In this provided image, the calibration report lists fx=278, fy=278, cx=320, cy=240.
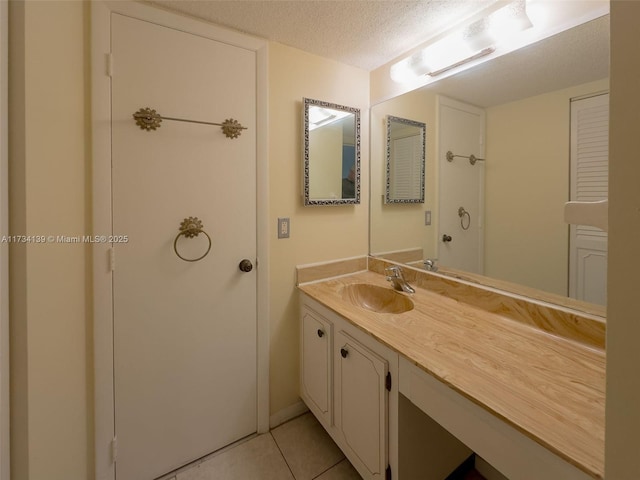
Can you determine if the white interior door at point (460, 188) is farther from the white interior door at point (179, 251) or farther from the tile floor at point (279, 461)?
→ the tile floor at point (279, 461)

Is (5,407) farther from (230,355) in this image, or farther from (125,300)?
(230,355)

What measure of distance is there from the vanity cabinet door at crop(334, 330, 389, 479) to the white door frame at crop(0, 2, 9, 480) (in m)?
1.13

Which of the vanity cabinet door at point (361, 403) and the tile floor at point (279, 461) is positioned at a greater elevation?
the vanity cabinet door at point (361, 403)

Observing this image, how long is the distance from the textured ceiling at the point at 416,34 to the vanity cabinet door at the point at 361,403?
4.18 ft

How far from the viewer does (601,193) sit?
0.95 metres

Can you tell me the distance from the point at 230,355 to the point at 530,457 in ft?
4.19

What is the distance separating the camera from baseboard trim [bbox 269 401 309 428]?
5.34 ft

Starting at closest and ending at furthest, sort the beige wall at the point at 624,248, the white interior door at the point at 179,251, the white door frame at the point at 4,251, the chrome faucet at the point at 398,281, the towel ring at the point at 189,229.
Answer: the beige wall at the point at 624,248 < the white door frame at the point at 4,251 < the white interior door at the point at 179,251 < the towel ring at the point at 189,229 < the chrome faucet at the point at 398,281

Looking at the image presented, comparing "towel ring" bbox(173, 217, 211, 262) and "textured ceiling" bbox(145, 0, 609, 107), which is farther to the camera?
"towel ring" bbox(173, 217, 211, 262)

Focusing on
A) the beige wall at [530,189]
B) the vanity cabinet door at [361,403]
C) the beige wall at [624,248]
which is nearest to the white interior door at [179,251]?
the vanity cabinet door at [361,403]

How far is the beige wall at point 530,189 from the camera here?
1.08m

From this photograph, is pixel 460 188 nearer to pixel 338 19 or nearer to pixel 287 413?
pixel 338 19

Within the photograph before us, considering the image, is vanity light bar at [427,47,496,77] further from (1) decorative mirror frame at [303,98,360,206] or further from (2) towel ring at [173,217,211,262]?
(2) towel ring at [173,217,211,262]

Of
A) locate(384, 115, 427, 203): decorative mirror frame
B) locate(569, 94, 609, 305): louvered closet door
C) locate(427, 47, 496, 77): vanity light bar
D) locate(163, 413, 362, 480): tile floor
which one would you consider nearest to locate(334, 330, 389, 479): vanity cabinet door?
locate(163, 413, 362, 480): tile floor
